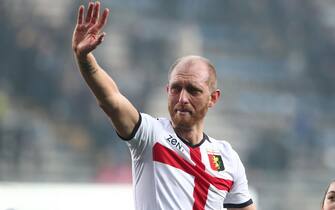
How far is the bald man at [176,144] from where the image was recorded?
3725 mm

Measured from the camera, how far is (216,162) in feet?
13.7

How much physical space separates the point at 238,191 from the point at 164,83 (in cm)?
1033

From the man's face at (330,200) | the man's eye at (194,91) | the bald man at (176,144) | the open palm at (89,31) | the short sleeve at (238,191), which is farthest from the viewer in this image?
the short sleeve at (238,191)

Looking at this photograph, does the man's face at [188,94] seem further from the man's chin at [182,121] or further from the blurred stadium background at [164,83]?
the blurred stadium background at [164,83]

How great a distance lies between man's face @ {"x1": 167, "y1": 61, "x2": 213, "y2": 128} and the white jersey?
0.10 metres

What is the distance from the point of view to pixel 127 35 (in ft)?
50.8

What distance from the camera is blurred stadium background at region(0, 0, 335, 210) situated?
1307 centimetres

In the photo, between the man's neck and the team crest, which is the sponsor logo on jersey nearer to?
the man's neck

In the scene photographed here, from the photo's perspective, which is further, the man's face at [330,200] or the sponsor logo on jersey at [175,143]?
the man's face at [330,200]

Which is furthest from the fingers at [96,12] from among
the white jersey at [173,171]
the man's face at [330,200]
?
the man's face at [330,200]

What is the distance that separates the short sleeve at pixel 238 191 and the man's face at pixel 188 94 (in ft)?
1.11

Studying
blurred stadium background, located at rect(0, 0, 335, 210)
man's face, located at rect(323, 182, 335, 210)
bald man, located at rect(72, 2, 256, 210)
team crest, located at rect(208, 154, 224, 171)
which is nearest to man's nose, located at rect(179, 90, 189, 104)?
bald man, located at rect(72, 2, 256, 210)

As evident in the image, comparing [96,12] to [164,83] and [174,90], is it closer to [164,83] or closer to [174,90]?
[174,90]

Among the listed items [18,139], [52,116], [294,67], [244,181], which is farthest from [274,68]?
[244,181]
